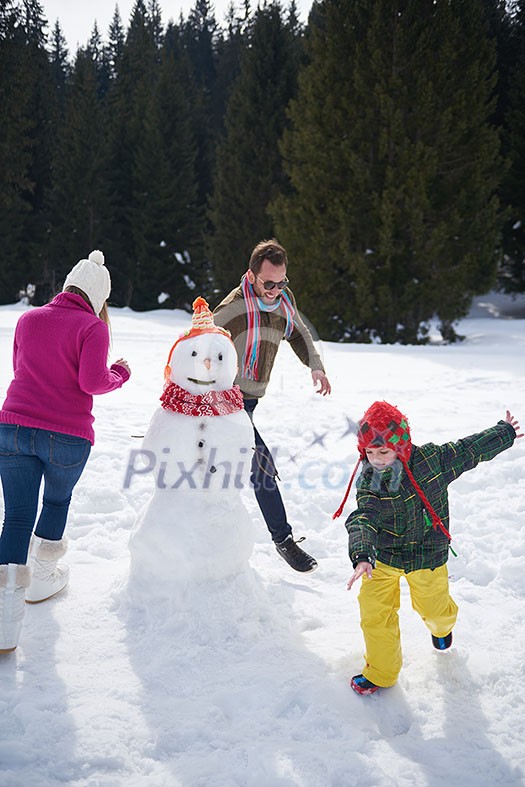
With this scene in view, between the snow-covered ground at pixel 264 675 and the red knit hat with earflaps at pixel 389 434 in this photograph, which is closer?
the snow-covered ground at pixel 264 675

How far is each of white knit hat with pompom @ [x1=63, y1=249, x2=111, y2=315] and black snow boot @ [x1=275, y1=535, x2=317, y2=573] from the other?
5.37 ft

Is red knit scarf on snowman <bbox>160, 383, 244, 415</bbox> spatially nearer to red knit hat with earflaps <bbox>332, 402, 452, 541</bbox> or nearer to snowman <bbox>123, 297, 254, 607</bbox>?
snowman <bbox>123, 297, 254, 607</bbox>

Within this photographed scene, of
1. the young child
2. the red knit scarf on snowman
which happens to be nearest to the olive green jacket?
the red knit scarf on snowman

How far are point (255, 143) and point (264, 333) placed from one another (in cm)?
1641

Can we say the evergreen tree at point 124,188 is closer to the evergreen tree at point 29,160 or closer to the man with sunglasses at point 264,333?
the evergreen tree at point 29,160

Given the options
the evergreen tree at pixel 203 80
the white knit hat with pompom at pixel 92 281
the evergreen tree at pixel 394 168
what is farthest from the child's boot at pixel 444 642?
the evergreen tree at pixel 203 80

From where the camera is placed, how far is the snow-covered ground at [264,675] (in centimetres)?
194

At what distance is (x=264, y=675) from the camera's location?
2346mm

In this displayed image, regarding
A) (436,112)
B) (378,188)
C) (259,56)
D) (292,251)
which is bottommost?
(292,251)

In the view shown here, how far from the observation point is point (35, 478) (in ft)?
8.19

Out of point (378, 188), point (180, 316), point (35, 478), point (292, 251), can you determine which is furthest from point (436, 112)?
point (35, 478)

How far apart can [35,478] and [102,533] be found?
120 centimetres

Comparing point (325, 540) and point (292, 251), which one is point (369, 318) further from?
point (325, 540)

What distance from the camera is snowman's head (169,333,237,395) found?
2.66 metres
